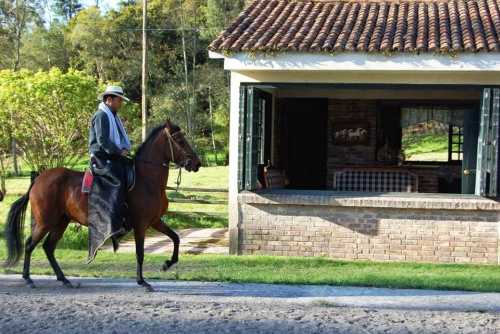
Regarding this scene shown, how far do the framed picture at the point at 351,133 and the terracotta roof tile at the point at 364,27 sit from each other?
277cm

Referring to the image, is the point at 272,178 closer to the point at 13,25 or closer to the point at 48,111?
the point at 48,111

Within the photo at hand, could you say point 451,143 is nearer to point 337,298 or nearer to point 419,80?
point 419,80

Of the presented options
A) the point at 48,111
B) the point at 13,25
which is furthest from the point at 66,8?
the point at 48,111

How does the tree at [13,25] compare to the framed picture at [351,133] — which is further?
the tree at [13,25]

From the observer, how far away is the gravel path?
700 cm

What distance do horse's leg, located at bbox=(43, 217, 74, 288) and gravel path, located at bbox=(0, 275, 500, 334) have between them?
0.44 feet

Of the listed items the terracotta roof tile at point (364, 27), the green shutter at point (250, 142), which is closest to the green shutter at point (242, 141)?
the green shutter at point (250, 142)

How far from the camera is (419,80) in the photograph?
12.7 m

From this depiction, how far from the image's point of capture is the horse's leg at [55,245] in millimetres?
9191

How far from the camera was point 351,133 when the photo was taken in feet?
54.2

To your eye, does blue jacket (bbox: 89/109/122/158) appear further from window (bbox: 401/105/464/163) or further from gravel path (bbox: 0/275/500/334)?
window (bbox: 401/105/464/163)

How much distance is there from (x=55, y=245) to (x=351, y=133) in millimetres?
8568

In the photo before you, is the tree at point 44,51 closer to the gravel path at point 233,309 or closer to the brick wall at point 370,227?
the brick wall at point 370,227

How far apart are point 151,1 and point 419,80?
3453 cm
